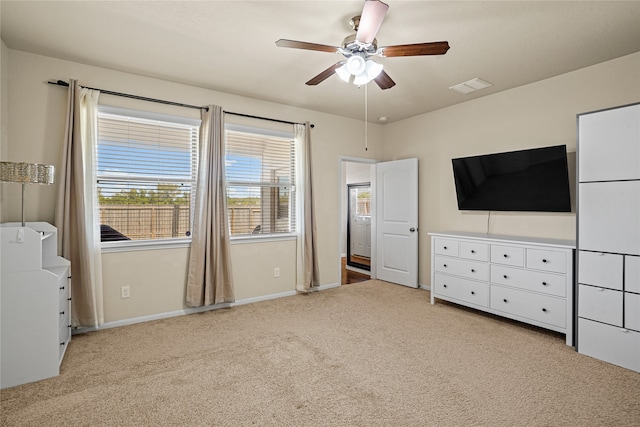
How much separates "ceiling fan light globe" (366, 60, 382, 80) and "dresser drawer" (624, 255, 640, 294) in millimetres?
2362

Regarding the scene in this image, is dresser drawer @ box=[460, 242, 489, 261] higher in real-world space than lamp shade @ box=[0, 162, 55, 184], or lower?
lower

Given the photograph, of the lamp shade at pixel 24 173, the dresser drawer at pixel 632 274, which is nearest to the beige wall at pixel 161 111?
the lamp shade at pixel 24 173

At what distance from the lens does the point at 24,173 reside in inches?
91.9

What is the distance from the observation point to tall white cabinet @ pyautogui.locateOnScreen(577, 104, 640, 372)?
8.07 ft

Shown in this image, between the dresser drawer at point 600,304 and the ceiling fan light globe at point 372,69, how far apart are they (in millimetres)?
2457

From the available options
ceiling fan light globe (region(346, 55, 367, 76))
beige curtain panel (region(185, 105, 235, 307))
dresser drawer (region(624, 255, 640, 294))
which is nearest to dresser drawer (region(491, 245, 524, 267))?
dresser drawer (region(624, 255, 640, 294))

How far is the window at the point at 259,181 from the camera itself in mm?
4098

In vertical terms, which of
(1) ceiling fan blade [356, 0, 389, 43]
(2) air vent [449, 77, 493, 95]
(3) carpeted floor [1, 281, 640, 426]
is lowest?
(3) carpeted floor [1, 281, 640, 426]

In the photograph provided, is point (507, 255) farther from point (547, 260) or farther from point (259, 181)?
point (259, 181)

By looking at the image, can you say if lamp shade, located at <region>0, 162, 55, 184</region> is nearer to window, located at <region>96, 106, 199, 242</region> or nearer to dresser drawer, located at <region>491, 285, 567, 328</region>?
window, located at <region>96, 106, 199, 242</region>

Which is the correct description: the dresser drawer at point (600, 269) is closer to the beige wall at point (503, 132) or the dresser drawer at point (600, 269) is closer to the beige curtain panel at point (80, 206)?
the beige wall at point (503, 132)

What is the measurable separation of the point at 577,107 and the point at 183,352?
4394 millimetres

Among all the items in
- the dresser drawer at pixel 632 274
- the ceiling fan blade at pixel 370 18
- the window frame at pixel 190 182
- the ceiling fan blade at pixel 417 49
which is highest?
the ceiling fan blade at pixel 370 18

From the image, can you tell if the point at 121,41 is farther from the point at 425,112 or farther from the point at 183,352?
the point at 425,112
